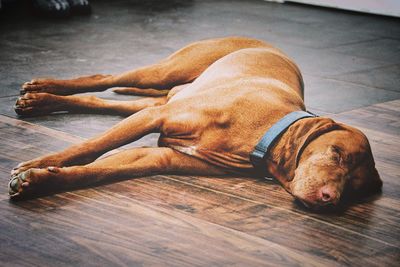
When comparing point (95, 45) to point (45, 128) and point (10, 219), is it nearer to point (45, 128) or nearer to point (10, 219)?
point (45, 128)

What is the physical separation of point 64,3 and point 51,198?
521cm

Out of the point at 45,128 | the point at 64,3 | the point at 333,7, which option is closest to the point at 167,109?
the point at 45,128

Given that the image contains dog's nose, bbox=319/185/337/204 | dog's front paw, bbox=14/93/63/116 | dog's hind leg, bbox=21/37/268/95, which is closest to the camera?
dog's nose, bbox=319/185/337/204

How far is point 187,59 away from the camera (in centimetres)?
428

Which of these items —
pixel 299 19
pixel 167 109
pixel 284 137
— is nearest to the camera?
pixel 284 137

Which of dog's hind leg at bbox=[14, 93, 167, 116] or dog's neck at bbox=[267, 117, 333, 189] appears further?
dog's hind leg at bbox=[14, 93, 167, 116]

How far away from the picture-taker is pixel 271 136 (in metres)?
3.14

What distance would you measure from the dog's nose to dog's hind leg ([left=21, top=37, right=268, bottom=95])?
1.50 m

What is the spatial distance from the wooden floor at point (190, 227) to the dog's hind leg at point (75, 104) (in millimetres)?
654

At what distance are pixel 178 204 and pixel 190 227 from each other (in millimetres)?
233

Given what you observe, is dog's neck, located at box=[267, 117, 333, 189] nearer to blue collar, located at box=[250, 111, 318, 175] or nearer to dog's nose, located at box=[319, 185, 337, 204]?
blue collar, located at box=[250, 111, 318, 175]

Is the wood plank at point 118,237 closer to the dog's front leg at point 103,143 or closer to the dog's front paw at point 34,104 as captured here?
the dog's front leg at point 103,143

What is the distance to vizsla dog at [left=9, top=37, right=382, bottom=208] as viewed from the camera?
2.94 metres

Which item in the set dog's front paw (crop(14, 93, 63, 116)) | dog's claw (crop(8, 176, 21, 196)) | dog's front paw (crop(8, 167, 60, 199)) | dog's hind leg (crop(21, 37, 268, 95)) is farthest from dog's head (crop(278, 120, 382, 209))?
dog's front paw (crop(14, 93, 63, 116))
